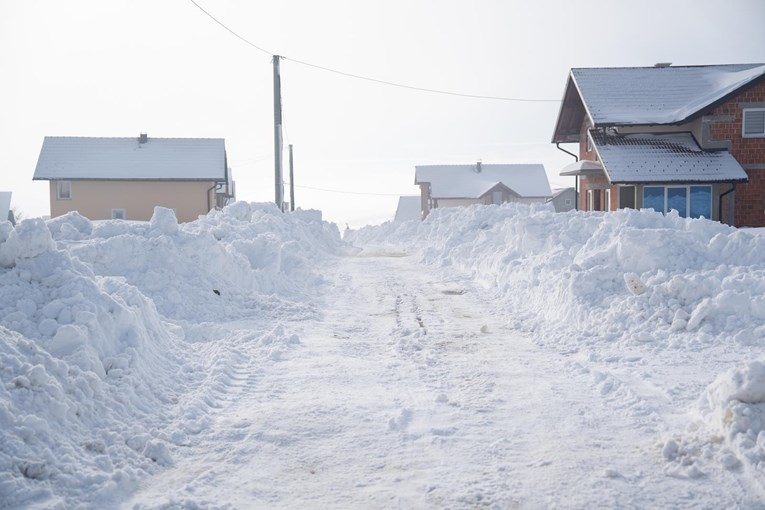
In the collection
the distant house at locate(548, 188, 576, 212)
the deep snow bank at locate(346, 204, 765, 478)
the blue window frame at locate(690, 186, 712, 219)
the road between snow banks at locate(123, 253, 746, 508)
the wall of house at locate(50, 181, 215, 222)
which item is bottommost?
the road between snow banks at locate(123, 253, 746, 508)

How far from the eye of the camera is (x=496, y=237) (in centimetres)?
2011

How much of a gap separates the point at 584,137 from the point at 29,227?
26.1 metres

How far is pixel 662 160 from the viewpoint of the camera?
23875 mm

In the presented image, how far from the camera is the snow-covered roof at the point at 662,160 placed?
2316 centimetres

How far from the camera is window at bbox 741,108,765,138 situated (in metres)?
24.1

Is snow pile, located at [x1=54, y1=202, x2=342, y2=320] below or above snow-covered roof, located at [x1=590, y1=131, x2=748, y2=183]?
below

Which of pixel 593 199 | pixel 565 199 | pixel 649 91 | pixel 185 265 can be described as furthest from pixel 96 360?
pixel 565 199

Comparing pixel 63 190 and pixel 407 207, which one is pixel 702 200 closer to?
pixel 63 190

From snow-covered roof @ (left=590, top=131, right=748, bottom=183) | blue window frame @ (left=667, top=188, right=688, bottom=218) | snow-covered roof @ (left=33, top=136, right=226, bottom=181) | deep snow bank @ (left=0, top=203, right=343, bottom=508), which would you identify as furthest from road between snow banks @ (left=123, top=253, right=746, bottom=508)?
snow-covered roof @ (left=33, top=136, right=226, bottom=181)

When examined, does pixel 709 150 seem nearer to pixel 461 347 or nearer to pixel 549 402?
pixel 461 347

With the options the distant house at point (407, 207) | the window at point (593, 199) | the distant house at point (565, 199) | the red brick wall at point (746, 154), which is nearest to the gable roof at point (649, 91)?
the red brick wall at point (746, 154)

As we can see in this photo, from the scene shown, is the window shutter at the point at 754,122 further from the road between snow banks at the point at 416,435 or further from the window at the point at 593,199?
the road between snow banks at the point at 416,435

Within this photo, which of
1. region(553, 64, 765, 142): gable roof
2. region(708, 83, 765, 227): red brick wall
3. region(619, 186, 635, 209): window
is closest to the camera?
region(708, 83, 765, 227): red brick wall

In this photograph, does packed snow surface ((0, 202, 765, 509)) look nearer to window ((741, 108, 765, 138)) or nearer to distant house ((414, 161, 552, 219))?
window ((741, 108, 765, 138))
